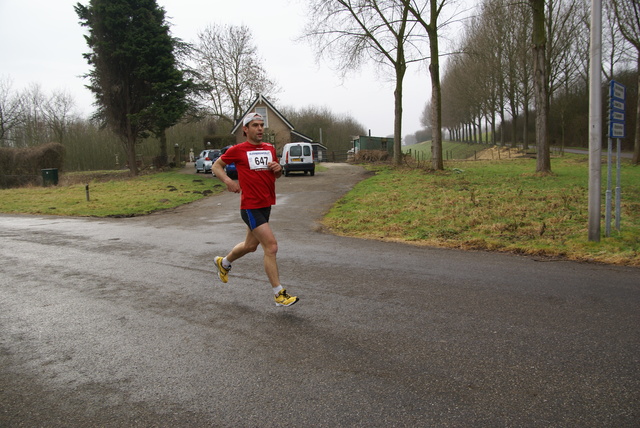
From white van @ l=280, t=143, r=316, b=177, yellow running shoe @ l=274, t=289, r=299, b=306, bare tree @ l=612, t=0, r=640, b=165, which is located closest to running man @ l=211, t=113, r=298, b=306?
yellow running shoe @ l=274, t=289, r=299, b=306

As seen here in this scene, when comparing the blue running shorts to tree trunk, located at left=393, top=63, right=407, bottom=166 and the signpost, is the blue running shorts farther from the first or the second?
tree trunk, located at left=393, top=63, right=407, bottom=166

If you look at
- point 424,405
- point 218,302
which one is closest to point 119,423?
point 424,405

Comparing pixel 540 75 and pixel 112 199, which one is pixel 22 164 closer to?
pixel 112 199

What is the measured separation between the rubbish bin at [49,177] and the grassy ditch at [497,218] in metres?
24.1

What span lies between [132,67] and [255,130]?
101 ft

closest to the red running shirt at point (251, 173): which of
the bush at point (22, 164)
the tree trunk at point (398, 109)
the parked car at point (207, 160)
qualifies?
the tree trunk at point (398, 109)

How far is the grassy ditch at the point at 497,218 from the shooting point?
24.8ft

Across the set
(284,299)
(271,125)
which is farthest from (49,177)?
(284,299)

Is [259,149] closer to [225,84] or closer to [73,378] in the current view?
[73,378]

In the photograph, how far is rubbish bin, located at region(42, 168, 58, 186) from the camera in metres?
30.8

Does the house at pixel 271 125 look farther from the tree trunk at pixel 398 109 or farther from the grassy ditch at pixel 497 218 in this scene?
the grassy ditch at pixel 497 218

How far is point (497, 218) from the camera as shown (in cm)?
1027

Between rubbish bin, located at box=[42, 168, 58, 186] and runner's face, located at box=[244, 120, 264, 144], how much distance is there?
31496 millimetres

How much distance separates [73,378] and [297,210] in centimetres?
1147
